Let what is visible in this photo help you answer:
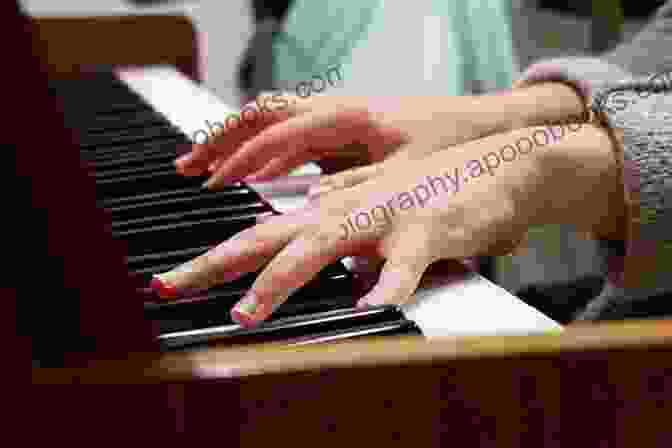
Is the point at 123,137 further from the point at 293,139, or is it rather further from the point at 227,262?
the point at 227,262

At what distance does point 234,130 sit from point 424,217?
24 cm

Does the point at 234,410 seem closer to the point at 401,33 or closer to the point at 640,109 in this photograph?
the point at 640,109

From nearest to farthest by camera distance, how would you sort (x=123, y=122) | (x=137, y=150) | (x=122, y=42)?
1. (x=137, y=150)
2. (x=123, y=122)
3. (x=122, y=42)

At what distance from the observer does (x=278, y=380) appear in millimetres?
268

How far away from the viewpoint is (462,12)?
125 cm

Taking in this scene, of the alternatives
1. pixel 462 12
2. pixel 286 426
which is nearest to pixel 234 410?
pixel 286 426

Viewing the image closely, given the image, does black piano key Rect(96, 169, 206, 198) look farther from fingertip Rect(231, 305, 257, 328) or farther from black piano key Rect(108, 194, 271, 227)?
fingertip Rect(231, 305, 257, 328)

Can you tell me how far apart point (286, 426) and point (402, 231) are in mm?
220

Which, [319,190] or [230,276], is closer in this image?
[230,276]

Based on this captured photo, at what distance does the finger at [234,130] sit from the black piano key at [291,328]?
0.92ft

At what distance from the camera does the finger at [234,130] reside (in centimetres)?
67

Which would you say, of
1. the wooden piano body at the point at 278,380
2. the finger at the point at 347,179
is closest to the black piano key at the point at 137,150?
the finger at the point at 347,179

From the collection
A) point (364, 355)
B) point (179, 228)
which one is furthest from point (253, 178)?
point (364, 355)

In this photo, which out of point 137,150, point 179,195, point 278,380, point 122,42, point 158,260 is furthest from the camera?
point 122,42
